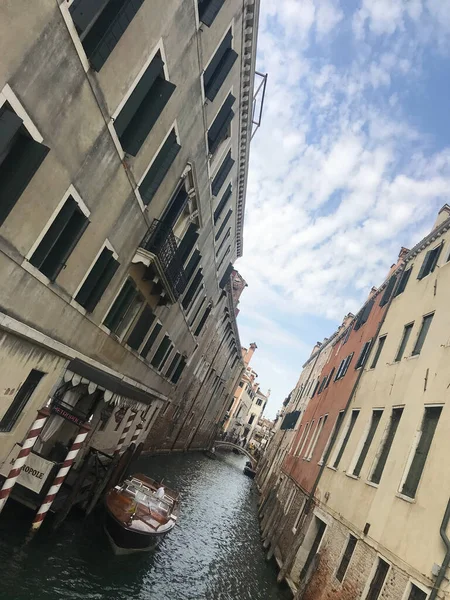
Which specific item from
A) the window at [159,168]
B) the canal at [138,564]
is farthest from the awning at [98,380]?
the window at [159,168]

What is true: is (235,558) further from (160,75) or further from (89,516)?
(160,75)

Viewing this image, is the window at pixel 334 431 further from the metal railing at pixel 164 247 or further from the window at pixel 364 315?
the metal railing at pixel 164 247

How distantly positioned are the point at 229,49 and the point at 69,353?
8.30m

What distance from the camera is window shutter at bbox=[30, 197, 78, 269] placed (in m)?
7.83

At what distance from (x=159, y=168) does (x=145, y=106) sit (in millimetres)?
1931

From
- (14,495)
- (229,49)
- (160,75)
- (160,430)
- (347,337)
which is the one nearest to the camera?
(160,75)

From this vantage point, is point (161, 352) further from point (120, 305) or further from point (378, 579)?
point (378, 579)

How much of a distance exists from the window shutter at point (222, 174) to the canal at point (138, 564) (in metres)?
10.6

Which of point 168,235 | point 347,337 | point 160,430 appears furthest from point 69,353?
point 160,430

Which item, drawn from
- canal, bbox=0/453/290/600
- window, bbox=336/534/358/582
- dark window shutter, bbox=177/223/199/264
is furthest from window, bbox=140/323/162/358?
window, bbox=336/534/358/582

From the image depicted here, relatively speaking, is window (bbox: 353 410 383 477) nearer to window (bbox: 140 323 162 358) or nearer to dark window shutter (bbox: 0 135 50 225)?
window (bbox: 140 323 162 358)

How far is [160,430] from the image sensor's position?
2698 cm

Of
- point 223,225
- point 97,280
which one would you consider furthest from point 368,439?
point 223,225

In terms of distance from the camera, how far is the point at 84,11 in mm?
6562
